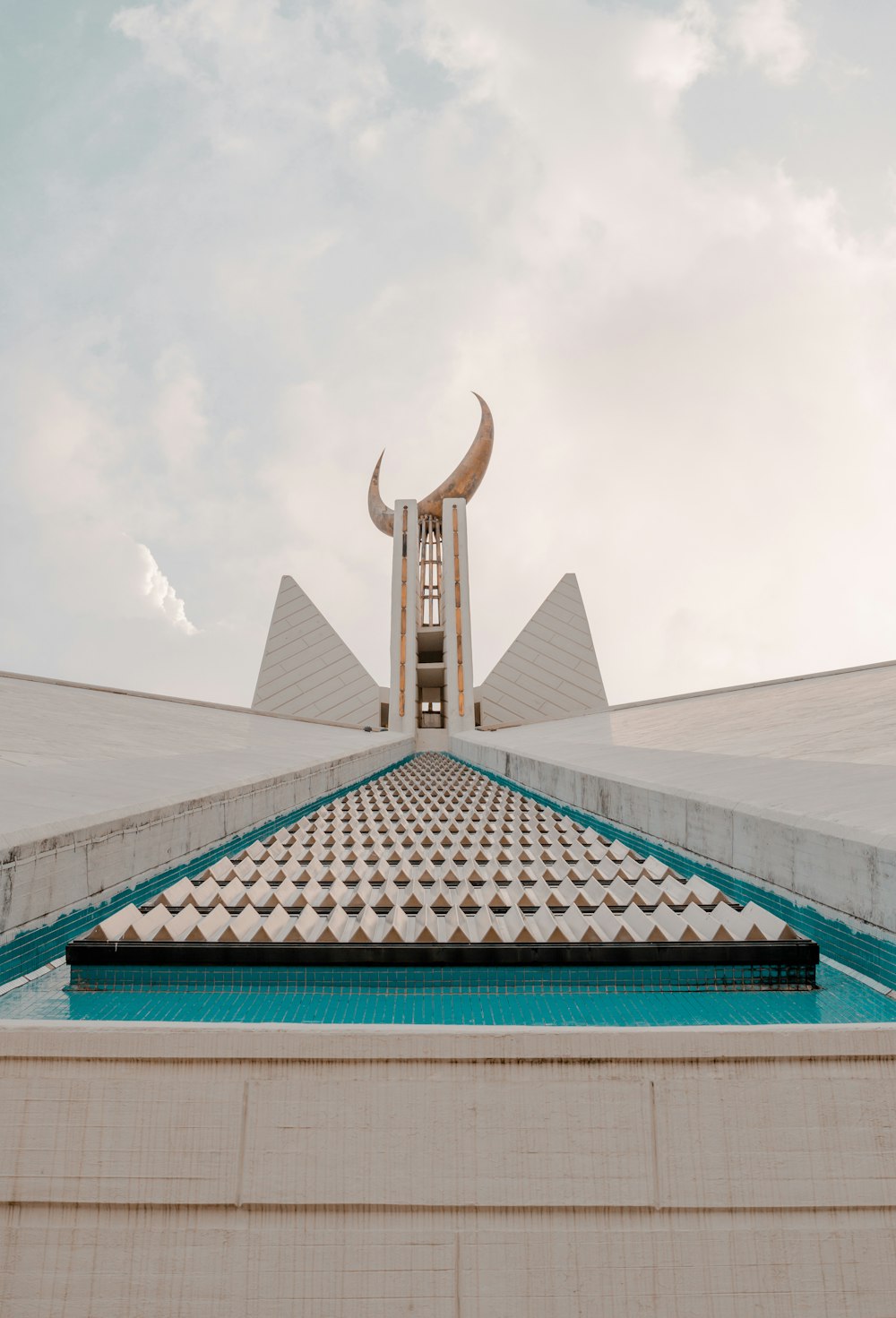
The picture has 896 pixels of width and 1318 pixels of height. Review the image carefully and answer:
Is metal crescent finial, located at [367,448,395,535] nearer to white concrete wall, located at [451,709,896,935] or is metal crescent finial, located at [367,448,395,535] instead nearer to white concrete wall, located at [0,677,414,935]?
white concrete wall, located at [0,677,414,935]

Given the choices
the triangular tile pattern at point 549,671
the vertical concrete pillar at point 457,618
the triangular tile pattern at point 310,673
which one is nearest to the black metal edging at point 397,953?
the vertical concrete pillar at point 457,618

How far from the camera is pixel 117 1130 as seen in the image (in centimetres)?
105

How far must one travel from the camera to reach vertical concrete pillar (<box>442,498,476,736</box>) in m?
13.9

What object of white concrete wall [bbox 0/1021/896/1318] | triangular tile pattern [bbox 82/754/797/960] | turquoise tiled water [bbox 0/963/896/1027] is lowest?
white concrete wall [bbox 0/1021/896/1318]

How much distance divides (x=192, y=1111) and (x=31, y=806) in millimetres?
1206

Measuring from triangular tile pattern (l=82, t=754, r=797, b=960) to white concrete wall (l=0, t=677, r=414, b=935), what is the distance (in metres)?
0.21

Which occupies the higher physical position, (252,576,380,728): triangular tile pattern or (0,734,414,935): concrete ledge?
(252,576,380,728): triangular tile pattern

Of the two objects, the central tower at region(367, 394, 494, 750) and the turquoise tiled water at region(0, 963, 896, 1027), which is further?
the central tower at region(367, 394, 494, 750)

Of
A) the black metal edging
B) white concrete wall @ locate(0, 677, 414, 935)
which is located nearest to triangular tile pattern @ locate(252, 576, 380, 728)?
white concrete wall @ locate(0, 677, 414, 935)

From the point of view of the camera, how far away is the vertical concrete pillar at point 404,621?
47.1 feet

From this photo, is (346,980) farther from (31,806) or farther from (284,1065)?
(31,806)

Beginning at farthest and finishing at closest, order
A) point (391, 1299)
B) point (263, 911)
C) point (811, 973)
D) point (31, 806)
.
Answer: point (31, 806) → point (263, 911) → point (811, 973) → point (391, 1299)

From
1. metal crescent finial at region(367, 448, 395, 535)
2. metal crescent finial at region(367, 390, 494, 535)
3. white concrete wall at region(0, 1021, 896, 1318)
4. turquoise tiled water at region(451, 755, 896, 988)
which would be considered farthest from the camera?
metal crescent finial at region(367, 448, 395, 535)

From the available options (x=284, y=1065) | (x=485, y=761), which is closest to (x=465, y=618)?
(x=485, y=761)
